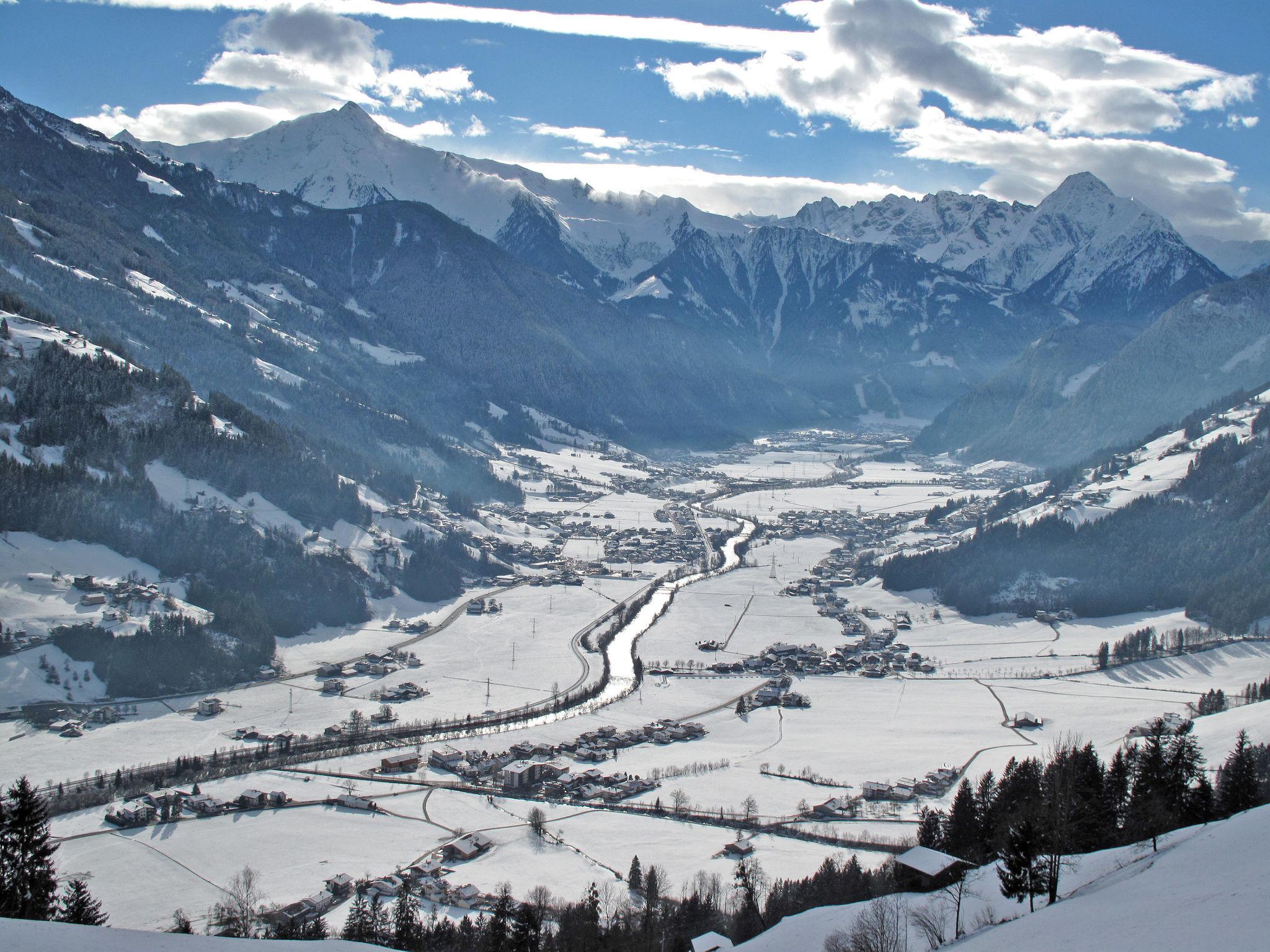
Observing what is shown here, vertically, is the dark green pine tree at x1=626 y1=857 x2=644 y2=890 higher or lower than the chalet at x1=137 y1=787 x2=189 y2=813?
lower

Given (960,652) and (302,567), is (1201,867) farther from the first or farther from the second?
(302,567)

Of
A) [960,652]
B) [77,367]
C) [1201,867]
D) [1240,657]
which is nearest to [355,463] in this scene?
[77,367]

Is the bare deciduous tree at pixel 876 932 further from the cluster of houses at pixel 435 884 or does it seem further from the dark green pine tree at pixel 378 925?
the cluster of houses at pixel 435 884

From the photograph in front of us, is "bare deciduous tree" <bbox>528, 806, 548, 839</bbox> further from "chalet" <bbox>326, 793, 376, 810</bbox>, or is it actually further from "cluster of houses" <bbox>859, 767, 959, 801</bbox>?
"cluster of houses" <bbox>859, 767, 959, 801</bbox>

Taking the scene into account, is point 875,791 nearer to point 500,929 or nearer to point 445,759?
point 445,759

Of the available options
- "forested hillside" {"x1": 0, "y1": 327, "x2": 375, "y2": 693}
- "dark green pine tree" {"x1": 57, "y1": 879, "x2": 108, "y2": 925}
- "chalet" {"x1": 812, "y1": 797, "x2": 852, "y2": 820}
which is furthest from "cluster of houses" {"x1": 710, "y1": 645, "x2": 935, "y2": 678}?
"dark green pine tree" {"x1": 57, "y1": 879, "x2": 108, "y2": 925}

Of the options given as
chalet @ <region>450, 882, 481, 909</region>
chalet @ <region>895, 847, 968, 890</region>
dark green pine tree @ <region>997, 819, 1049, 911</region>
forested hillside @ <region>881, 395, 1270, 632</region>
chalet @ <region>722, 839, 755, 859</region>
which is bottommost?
chalet @ <region>722, 839, 755, 859</region>

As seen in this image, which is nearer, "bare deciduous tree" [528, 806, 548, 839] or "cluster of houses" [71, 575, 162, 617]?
"bare deciduous tree" [528, 806, 548, 839]

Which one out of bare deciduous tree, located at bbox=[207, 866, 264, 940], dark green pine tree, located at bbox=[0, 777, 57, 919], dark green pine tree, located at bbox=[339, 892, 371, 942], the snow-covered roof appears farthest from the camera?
bare deciduous tree, located at bbox=[207, 866, 264, 940]

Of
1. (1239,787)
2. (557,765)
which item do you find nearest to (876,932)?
(1239,787)
